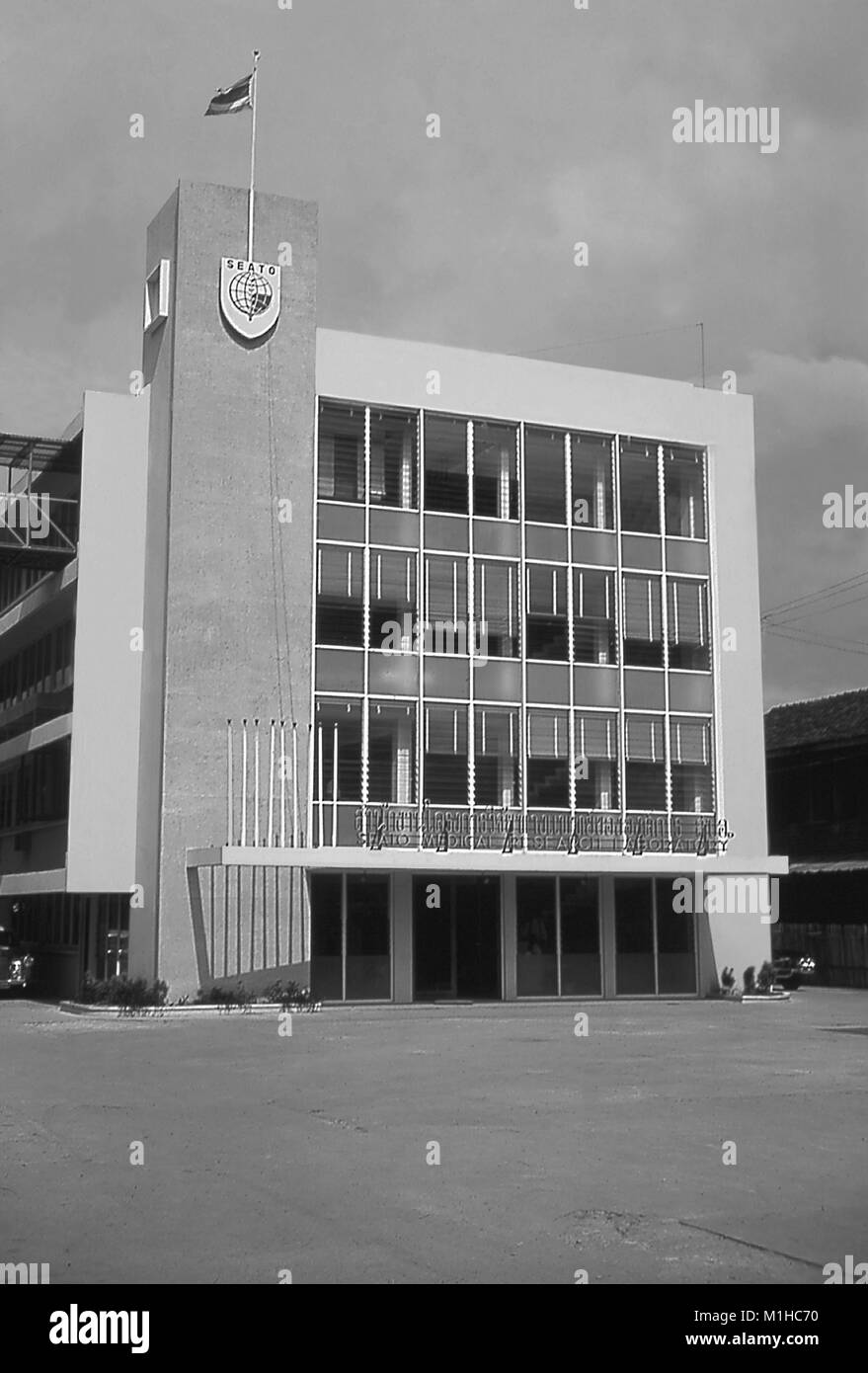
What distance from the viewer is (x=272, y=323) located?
35500 mm

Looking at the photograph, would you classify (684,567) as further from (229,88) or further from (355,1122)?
(355,1122)

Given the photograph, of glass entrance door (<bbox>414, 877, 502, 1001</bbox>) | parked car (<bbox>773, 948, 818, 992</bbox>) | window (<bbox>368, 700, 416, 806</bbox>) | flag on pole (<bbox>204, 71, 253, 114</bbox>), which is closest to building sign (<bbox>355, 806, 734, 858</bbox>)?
window (<bbox>368, 700, 416, 806</bbox>)

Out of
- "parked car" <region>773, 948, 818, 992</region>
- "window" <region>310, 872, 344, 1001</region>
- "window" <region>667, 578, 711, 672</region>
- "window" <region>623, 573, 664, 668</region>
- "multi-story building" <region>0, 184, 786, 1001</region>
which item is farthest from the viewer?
"parked car" <region>773, 948, 818, 992</region>

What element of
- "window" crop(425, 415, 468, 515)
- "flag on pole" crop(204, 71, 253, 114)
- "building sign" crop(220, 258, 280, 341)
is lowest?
"window" crop(425, 415, 468, 515)

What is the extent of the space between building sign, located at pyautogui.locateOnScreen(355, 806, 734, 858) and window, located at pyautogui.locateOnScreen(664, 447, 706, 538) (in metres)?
7.14

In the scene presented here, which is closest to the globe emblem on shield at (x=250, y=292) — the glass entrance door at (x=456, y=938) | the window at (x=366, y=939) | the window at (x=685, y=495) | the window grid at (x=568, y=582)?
the window grid at (x=568, y=582)

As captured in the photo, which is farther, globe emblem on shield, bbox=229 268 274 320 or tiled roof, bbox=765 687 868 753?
tiled roof, bbox=765 687 868 753

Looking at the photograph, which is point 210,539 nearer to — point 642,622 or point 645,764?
point 642,622

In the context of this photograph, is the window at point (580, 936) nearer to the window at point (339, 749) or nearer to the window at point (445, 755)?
the window at point (445, 755)

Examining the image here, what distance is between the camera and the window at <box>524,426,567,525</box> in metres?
37.8

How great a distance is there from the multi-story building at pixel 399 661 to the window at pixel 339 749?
54 mm

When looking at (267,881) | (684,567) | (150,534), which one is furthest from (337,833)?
(684,567)

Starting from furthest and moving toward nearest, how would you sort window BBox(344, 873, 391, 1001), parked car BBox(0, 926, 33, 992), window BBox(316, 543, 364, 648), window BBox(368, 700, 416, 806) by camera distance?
parked car BBox(0, 926, 33, 992)
window BBox(316, 543, 364, 648)
window BBox(368, 700, 416, 806)
window BBox(344, 873, 391, 1001)

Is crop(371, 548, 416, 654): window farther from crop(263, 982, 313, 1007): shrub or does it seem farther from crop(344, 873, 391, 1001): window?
crop(263, 982, 313, 1007): shrub
